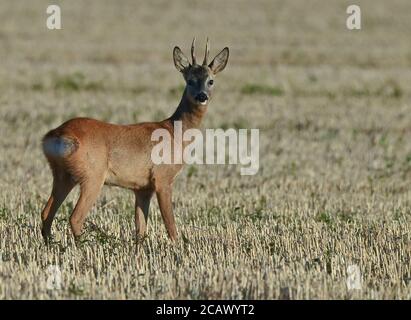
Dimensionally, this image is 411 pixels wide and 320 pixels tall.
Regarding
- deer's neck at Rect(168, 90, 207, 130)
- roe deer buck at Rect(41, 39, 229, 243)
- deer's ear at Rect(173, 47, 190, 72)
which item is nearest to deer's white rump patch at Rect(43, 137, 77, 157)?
roe deer buck at Rect(41, 39, 229, 243)

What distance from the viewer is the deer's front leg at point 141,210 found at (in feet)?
31.6

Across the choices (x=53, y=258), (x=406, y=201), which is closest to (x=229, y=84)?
(x=406, y=201)

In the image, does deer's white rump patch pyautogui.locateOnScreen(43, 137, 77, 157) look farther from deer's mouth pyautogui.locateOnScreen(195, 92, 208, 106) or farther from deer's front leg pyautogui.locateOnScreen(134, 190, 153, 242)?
deer's mouth pyautogui.locateOnScreen(195, 92, 208, 106)

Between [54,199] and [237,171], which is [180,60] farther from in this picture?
[237,171]

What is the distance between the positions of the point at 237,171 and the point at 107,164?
214 inches

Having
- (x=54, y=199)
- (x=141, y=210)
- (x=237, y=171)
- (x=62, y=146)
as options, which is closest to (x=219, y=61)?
(x=141, y=210)

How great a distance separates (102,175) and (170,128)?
1.13 metres

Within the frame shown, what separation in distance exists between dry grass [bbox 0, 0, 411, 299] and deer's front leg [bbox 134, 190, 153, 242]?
192 millimetres

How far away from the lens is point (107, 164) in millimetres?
9195

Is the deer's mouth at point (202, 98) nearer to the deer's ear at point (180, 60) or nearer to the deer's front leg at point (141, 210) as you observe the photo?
the deer's ear at point (180, 60)

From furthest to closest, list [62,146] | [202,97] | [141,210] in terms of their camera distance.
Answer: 1. [202,97]
2. [141,210]
3. [62,146]
